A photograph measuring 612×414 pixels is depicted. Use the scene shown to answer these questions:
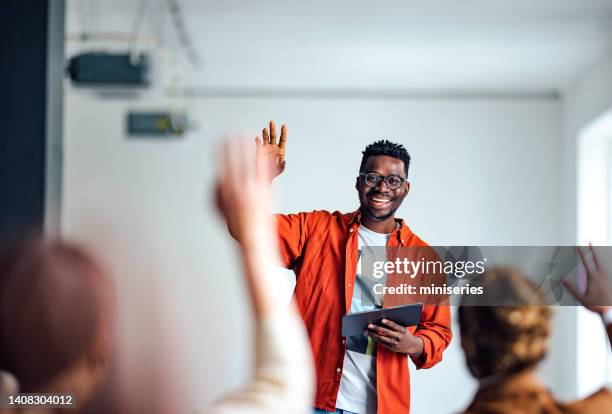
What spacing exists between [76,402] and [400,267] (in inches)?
48.9

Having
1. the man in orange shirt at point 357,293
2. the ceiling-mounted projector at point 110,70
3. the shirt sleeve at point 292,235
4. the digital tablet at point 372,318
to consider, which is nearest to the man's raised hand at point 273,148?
the man in orange shirt at point 357,293

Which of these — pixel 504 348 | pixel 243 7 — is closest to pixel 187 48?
pixel 243 7

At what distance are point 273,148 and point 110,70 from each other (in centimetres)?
167

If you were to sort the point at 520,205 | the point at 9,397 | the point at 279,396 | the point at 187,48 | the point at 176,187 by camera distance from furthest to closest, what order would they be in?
the point at 176,187, the point at 187,48, the point at 520,205, the point at 9,397, the point at 279,396

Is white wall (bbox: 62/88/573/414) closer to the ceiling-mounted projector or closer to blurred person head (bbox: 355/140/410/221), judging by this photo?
blurred person head (bbox: 355/140/410/221)

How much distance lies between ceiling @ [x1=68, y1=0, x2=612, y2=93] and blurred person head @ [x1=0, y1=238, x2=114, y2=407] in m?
2.76

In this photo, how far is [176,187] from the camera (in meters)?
5.49

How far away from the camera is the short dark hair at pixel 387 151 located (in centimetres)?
215

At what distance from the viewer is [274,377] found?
0.93 m

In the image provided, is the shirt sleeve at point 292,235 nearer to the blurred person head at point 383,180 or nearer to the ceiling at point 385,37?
the blurred person head at point 383,180

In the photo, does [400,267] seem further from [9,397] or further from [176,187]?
[176,187]

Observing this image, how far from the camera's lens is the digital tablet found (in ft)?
6.77

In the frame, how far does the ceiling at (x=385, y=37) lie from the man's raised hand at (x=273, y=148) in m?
1.55

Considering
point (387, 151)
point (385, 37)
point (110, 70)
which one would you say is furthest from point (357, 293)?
point (385, 37)
